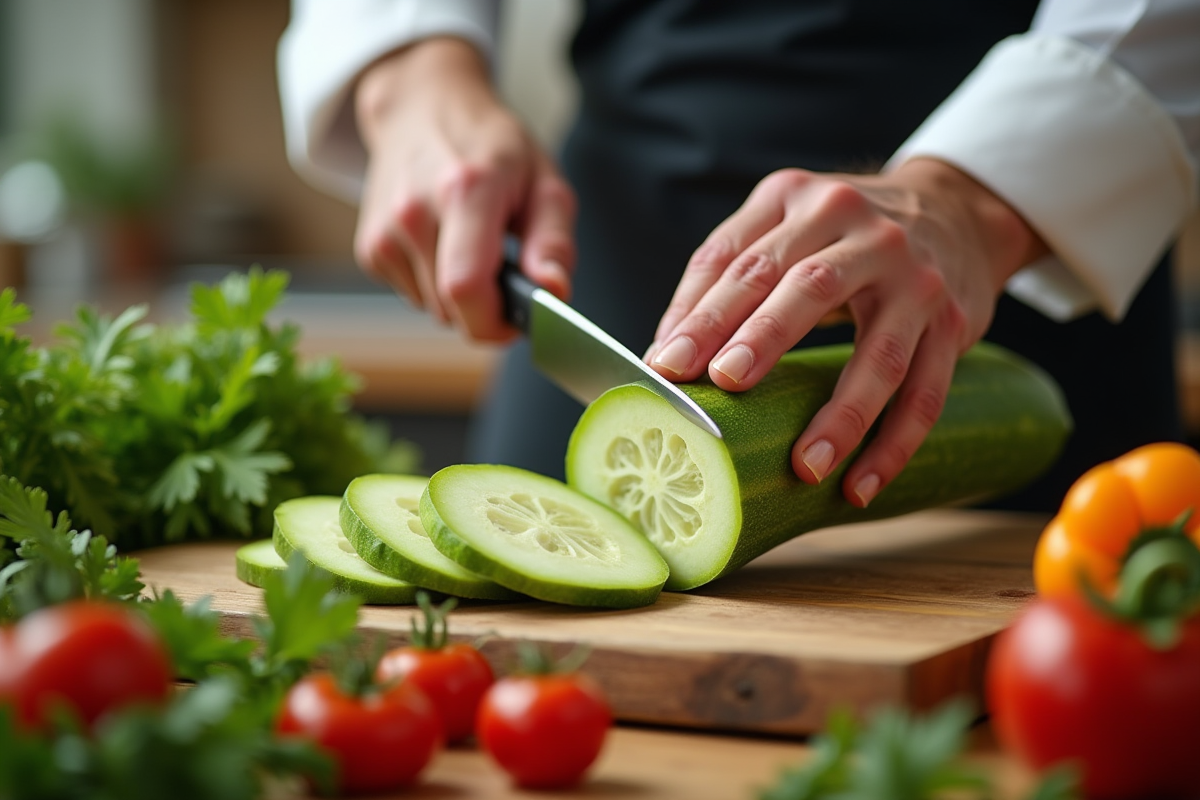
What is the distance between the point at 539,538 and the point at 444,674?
36cm

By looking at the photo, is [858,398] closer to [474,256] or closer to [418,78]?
[474,256]

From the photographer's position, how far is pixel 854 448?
1.58m

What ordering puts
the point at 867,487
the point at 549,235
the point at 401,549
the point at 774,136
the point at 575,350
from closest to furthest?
the point at 401,549 → the point at 867,487 → the point at 575,350 → the point at 549,235 → the point at 774,136

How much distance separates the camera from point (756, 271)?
1544 mm

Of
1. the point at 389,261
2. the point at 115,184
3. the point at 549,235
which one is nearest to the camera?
the point at 549,235

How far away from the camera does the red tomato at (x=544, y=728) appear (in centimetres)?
96

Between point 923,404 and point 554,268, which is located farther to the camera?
point 554,268

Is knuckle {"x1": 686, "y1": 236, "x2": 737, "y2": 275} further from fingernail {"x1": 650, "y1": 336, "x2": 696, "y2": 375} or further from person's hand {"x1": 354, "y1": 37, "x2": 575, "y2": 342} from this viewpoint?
person's hand {"x1": 354, "y1": 37, "x2": 575, "y2": 342}

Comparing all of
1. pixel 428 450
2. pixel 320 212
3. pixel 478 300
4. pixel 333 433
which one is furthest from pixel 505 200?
pixel 320 212

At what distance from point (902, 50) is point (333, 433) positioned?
1152mm

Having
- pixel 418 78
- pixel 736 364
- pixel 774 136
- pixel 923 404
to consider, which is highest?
pixel 418 78

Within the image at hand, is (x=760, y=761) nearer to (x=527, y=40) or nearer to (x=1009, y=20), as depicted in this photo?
(x=1009, y=20)

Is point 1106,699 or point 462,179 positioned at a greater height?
point 462,179

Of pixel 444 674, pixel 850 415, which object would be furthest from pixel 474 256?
pixel 444 674
